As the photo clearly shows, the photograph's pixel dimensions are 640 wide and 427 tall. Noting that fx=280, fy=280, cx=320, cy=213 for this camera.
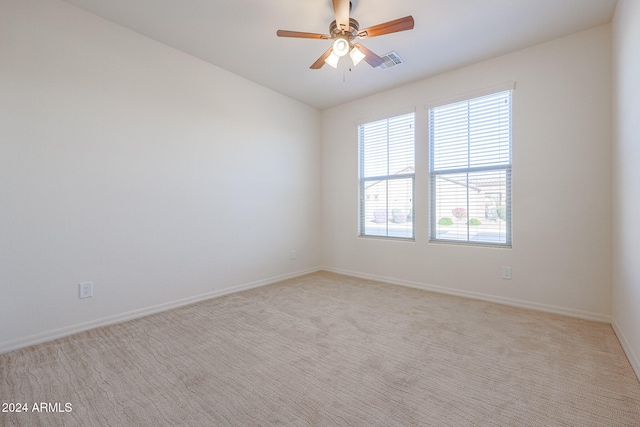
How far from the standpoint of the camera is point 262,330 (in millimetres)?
2510

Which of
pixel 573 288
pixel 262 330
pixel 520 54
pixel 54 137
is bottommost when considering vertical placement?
pixel 262 330

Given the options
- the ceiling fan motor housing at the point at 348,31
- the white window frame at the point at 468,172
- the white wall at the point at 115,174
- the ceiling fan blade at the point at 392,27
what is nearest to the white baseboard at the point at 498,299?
the white window frame at the point at 468,172

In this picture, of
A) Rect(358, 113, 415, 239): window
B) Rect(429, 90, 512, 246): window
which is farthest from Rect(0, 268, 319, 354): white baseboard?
Rect(429, 90, 512, 246): window

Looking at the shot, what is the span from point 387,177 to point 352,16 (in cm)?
218

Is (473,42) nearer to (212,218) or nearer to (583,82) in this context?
(583,82)

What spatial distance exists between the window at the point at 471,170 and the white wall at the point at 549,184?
0.12m

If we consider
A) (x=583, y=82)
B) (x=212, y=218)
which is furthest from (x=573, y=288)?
(x=212, y=218)

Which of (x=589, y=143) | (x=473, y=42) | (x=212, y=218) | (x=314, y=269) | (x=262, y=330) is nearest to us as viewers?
(x=262, y=330)

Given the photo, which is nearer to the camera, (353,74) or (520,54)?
(520,54)

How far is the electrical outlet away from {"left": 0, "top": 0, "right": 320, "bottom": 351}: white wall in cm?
5

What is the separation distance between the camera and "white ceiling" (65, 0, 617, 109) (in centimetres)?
239

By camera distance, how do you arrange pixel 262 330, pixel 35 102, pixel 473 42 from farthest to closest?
pixel 473 42 → pixel 262 330 → pixel 35 102

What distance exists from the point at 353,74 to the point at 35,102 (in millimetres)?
3146

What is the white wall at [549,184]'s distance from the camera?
8.77 ft
